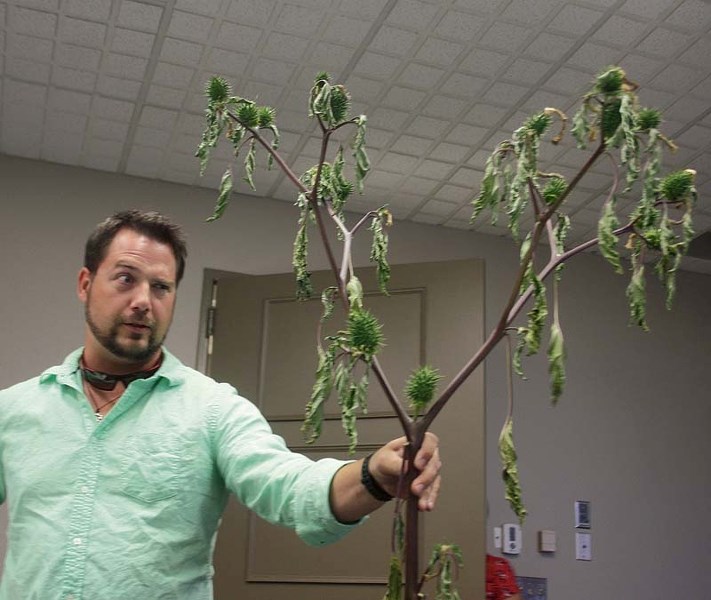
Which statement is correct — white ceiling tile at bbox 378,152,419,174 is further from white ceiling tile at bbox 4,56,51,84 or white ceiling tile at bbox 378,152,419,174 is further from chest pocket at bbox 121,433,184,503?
chest pocket at bbox 121,433,184,503

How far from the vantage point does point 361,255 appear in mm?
4012

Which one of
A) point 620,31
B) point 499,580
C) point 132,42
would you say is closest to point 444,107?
point 620,31

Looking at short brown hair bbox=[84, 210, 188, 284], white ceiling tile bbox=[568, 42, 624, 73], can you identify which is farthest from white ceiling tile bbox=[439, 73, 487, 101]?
short brown hair bbox=[84, 210, 188, 284]

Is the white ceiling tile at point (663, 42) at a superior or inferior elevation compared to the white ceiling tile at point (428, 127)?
superior

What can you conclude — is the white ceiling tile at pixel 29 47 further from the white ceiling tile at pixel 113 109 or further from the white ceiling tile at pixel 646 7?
the white ceiling tile at pixel 646 7

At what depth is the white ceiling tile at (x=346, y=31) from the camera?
8.73 ft

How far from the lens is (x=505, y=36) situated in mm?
2729

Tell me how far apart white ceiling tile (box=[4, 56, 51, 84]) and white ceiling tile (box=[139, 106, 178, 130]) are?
13.8 inches

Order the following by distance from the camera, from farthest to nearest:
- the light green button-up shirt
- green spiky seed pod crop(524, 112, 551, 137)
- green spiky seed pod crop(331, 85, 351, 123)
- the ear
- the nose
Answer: the ear
the nose
the light green button-up shirt
green spiky seed pod crop(331, 85, 351, 123)
green spiky seed pod crop(524, 112, 551, 137)

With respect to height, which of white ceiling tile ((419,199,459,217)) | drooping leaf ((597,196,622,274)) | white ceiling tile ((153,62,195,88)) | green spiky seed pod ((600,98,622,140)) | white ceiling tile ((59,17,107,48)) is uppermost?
white ceiling tile ((59,17,107,48))

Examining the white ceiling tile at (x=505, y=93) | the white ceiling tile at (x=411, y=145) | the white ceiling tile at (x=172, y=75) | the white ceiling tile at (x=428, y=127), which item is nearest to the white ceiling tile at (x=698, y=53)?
the white ceiling tile at (x=505, y=93)

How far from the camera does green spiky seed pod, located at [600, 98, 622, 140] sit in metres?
0.80

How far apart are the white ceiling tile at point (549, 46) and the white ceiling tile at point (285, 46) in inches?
27.3

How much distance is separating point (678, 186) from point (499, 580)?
289cm
